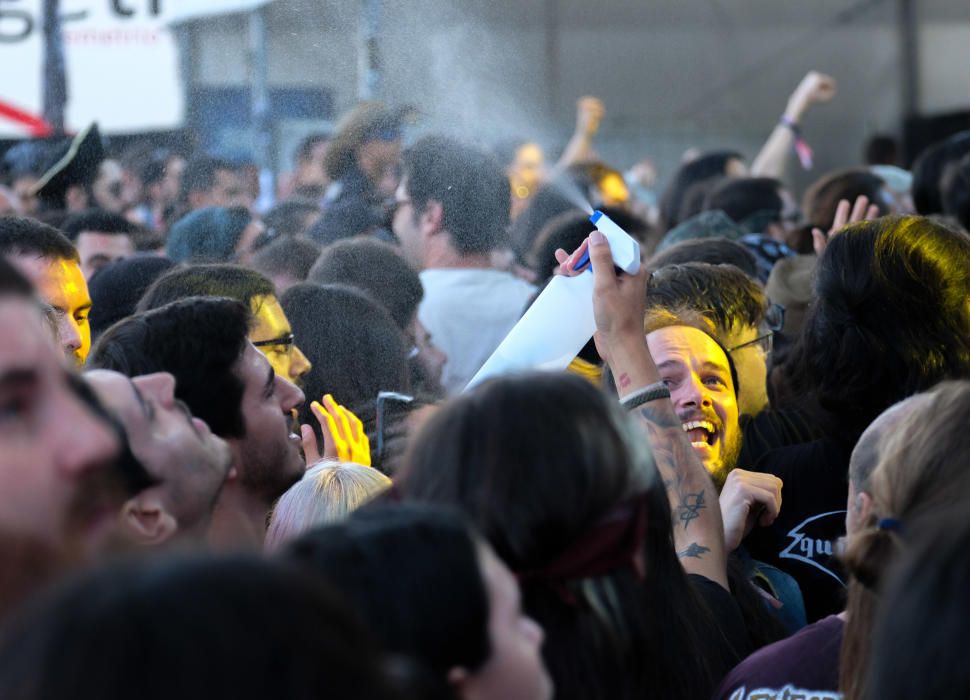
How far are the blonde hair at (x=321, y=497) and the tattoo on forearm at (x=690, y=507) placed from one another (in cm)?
52

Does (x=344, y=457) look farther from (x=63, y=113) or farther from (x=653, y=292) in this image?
(x=63, y=113)

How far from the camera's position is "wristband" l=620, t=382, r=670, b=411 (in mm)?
2510

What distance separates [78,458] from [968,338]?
221 cm

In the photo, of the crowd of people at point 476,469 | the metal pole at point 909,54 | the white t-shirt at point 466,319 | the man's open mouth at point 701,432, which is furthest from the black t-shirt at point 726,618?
the metal pole at point 909,54

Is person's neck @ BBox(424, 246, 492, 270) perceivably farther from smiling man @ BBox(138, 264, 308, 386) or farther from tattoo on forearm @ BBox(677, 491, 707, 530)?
tattoo on forearm @ BBox(677, 491, 707, 530)

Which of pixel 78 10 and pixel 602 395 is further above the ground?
pixel 78 10

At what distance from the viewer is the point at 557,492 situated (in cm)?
165

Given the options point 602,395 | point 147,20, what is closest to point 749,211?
point 147,20

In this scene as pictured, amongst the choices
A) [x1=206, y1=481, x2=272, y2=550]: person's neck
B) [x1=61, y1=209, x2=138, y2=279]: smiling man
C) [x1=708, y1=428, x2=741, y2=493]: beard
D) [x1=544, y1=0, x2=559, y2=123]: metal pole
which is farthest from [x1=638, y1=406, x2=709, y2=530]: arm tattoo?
[x1=544, y1=0, x2=559, y2=123]: metal pole

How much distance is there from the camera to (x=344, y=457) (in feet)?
10.2

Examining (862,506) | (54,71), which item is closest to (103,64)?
(54,71)

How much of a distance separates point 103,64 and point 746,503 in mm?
5300

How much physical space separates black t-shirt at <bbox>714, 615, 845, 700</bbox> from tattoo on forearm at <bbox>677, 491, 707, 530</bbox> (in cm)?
41

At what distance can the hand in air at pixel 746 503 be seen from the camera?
2744 millimetres
